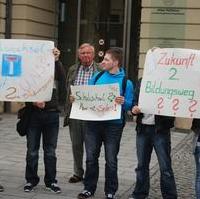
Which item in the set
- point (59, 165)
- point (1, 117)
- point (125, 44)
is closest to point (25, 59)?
point (59, 165)

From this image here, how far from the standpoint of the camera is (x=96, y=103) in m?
7.24

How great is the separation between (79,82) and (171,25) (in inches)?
272

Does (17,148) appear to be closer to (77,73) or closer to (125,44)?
(77,73)

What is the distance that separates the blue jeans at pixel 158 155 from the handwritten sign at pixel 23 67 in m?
1.31

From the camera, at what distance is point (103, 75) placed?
7.22 meters

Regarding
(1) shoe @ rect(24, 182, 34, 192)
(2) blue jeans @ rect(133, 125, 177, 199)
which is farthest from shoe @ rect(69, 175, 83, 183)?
(2) blue jeans @ rect(133, 125, 177, 199)

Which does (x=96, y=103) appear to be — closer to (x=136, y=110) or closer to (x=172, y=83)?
(x=136, y=110)

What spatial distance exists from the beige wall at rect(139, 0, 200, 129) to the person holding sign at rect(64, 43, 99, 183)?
624cm

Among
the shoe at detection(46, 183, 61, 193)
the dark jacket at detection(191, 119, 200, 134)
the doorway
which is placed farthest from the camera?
the doorway

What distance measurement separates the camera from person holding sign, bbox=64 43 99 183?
25.6 ft

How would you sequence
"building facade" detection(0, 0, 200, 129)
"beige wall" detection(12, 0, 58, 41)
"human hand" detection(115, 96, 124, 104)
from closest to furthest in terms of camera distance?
1. "human hand" detection(115, 96, 124, 104)
2. "building facade" detection(0, 0, 200, 129)
3. "beige wall" detection(12, 0, 58, 41)

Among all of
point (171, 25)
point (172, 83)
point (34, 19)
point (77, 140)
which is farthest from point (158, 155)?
point (34, 19)

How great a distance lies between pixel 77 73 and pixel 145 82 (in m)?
1.34

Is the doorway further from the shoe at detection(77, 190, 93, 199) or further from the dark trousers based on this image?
the shoe at detection(77, 190, 93, 199)
